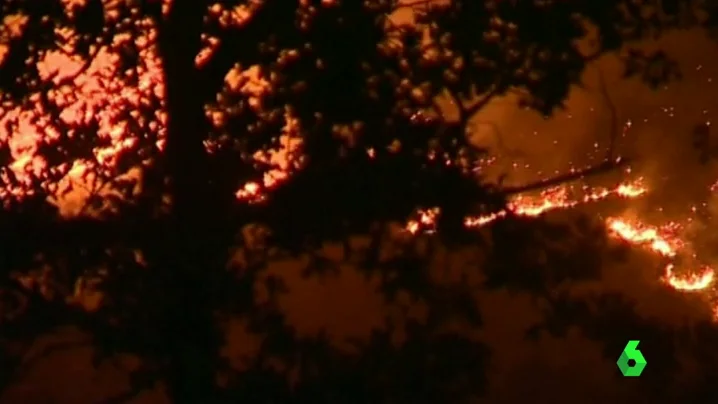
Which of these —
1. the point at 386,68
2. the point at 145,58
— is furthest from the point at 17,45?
the point at 386,68

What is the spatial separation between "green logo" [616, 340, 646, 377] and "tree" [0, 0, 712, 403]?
2.42 feet

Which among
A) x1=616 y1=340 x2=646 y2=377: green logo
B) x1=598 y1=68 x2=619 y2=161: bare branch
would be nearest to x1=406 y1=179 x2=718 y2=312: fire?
x1=598 y1=68 x2=619 y2=161: bare branch

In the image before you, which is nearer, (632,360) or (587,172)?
(632,360)

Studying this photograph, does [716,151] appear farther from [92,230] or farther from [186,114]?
[92,230]

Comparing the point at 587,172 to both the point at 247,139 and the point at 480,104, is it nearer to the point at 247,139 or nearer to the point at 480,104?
the point at 480,104

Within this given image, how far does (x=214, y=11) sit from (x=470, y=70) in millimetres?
1031

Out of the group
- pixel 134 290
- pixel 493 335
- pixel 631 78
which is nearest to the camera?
pixel 134 290

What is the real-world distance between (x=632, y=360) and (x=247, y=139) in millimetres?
1856

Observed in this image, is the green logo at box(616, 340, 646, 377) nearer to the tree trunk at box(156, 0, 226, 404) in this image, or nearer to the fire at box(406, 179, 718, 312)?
the fire at box(406, 179, 718, 312)

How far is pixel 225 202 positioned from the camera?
4691 mm

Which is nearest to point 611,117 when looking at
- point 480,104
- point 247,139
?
point 480,104

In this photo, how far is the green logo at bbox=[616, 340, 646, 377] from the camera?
5059mm

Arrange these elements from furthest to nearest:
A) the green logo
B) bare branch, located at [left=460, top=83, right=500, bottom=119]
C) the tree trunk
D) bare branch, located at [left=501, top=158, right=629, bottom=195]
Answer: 1. bare branch, located at [left=501, top=158, right=629, bottom=195]
2. the green logo
3. bare branch, located at [left=460, top=83, right=500, bottom=119]
4. the tree trunk

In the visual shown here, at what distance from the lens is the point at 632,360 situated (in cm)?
516
